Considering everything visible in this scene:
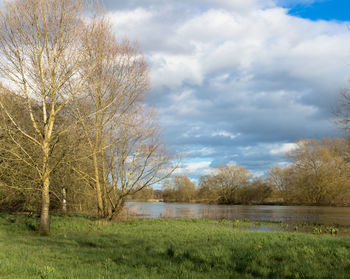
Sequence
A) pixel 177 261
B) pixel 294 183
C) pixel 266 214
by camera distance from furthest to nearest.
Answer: pixel 294 183
pixel 266 214
pixel 177 261

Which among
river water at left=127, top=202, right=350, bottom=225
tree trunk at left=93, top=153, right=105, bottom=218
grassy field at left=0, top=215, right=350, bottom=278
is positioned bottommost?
river water at left=127, top=202, right=350, bottom=225

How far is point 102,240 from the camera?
37.2 ft

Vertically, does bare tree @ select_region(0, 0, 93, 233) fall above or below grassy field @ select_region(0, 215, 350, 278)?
above

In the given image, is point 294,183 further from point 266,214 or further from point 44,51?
point 44,51

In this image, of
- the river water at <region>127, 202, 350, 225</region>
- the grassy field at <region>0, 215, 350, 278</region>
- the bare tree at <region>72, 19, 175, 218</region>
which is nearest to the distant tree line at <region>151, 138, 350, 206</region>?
the river water at <region>127, 202, 350, 225</region>

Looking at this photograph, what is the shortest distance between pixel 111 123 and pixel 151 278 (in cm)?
1379

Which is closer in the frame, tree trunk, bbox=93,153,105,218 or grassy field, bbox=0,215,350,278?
grassy field, bbox=0,215,350,278

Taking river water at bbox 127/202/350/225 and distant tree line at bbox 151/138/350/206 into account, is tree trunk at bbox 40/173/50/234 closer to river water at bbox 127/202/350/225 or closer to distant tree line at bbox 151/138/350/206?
river water at bbox 127/202/350/225

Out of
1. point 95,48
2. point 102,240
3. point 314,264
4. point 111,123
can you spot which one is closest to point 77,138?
point 111,123

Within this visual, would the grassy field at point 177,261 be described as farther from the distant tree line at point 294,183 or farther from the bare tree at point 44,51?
the distant tree line at point 294,183

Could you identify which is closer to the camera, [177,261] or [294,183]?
[177,261]

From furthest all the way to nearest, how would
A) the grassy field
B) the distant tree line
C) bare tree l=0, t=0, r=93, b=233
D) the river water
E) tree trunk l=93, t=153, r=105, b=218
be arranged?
the distant tree line < the river water < tree trunk l=93, t=153, r=105, b=218 < bare tree l=0, t=0, r=93, b=233 < the grassy field

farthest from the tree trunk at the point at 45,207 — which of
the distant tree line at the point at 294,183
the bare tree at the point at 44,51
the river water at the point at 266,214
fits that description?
the distant tree line at the point at 294,183

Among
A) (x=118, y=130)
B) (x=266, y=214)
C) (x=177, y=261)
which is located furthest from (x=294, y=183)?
(x=177, y=261)
